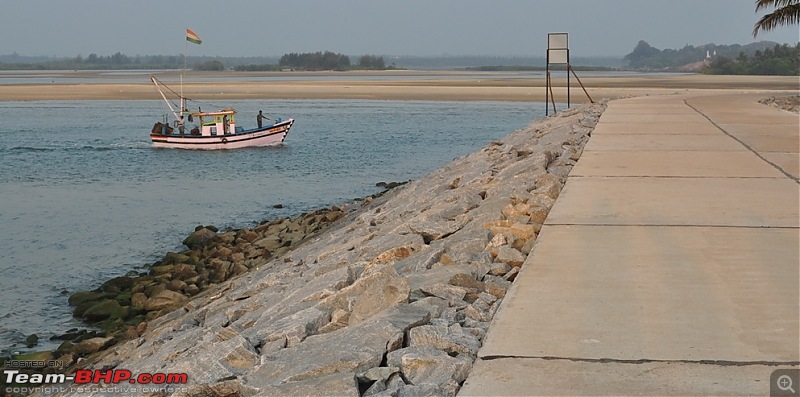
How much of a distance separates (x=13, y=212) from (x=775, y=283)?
17.6 meters

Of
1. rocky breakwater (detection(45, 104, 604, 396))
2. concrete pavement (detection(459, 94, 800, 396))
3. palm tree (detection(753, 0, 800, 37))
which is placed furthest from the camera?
palm tree (detection(753, 0, 800, 37))

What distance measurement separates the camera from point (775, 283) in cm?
600

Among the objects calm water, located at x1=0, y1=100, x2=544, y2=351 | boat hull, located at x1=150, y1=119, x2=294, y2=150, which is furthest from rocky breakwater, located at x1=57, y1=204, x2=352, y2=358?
boat hull, located at x1=150, y1=119, x2=294, y2=150

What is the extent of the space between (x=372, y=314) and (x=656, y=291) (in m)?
1.65

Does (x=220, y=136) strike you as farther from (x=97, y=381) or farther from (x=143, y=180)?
(x=97, y=381)

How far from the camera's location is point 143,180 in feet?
86.9

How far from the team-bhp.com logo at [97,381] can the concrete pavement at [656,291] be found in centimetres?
173

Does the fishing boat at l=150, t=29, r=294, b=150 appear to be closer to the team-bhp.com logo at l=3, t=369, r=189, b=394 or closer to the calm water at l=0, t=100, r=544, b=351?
the calm water at l=0, t=100, r=544, b=351

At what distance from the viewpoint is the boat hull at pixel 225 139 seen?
35.3 meters

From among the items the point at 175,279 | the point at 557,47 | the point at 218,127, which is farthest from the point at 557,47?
the point at 175,279

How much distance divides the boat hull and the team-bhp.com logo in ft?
87.2

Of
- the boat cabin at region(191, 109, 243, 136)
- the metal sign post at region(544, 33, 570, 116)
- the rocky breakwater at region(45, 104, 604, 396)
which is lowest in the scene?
the boat cabin at region(191, 109, 243, 136)

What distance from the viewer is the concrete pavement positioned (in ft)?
14.8

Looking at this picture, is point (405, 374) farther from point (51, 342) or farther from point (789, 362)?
point (51, 342)
